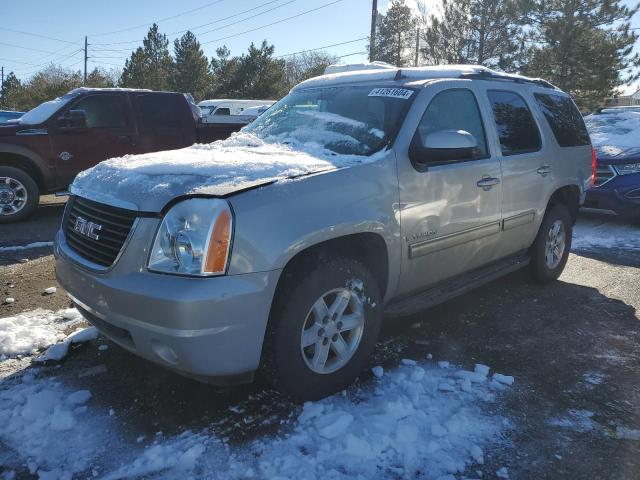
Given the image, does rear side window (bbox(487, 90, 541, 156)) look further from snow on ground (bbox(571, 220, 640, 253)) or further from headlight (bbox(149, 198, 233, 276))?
snow on ground (bbox(571, 220, 640, 253))

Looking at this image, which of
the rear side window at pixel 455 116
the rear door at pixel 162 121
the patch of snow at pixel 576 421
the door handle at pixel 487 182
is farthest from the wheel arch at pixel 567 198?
the rear door at pixel 162 121

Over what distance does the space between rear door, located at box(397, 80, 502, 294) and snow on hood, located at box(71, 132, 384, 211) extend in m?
0.42

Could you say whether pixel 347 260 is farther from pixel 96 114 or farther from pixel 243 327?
pixel 96 114

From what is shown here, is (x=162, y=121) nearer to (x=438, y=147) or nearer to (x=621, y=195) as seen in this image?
(x=438, y=147)

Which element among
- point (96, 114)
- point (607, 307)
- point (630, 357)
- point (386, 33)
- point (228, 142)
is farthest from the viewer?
point (386, 33)

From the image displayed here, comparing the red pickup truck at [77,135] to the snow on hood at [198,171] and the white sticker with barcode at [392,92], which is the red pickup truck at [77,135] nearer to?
the snow on hood at [198,171]

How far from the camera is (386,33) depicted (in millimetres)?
36875

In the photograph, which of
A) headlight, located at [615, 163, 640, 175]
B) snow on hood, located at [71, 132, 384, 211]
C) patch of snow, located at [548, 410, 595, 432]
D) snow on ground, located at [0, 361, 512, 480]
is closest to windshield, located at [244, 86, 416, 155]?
snow on hood, located at [71, 132, 384, 211]

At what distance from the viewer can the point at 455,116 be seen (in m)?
3.85

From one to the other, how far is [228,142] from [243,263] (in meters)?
1.78

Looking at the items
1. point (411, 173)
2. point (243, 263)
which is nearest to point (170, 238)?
point (243, 263)

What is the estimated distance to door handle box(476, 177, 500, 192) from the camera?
12.7 ft

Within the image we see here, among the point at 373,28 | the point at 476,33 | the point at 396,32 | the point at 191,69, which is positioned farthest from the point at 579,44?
the point at 191,69

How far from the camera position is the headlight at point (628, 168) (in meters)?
7.95
